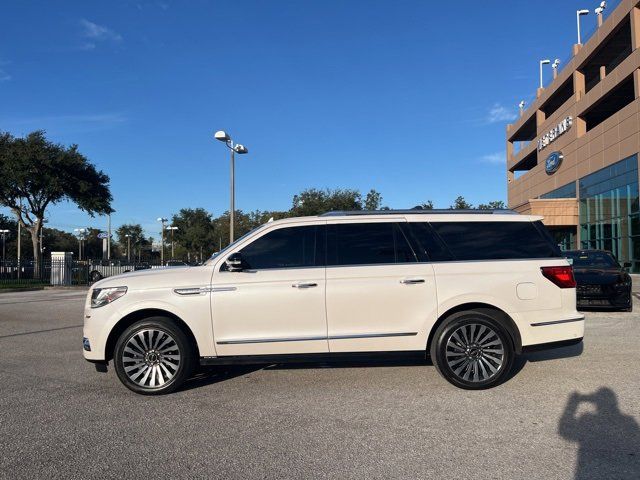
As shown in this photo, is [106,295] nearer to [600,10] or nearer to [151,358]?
[151,358]

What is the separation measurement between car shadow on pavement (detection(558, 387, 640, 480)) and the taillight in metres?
1.19

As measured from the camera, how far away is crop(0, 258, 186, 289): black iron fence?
27109mm

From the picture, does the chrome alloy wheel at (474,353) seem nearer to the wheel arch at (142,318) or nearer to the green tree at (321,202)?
the wheel arch at (142,318)

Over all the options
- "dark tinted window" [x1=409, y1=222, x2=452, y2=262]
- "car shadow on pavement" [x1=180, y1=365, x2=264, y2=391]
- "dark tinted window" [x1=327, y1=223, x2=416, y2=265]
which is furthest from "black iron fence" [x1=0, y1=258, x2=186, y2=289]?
"dark tinted window" [x1=409, y1=222, x2=452, y2=262]

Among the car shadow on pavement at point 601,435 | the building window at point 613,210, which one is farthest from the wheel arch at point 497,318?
the building window at point 613,210

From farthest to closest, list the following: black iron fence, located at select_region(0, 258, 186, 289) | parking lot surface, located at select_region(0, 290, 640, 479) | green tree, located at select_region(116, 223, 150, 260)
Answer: green tree, located at select_region(116, 223, 150, 260) → black iron fence, located at select_region(0, 258, 186, 289) → parking lot surface, located at select_region(0, 290, 640, 479)

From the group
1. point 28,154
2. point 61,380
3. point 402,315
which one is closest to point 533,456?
point 402,315

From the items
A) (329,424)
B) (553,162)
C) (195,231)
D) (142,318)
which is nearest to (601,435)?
(329,424)

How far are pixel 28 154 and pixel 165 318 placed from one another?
30394 mm

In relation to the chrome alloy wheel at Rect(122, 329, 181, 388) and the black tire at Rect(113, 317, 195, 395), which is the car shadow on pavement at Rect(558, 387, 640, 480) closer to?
the black tire at Rect(113, 317, 195, 395)

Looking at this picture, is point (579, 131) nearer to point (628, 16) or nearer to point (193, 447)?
point (628, 16)

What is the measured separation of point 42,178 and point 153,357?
1212 inches

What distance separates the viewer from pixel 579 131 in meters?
38.0

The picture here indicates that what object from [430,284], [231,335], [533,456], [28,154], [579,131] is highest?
[579,131]
